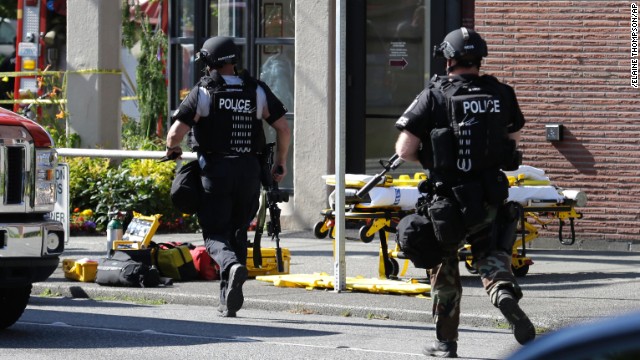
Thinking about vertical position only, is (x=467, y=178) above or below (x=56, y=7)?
below

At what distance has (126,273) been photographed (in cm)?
1026

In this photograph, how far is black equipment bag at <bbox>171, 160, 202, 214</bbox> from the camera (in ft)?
28.4

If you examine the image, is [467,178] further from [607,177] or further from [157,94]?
[157,94]

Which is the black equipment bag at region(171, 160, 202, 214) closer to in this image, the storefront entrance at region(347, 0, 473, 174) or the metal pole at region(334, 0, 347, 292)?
the metal pole at region(334, 0, 347, 292)

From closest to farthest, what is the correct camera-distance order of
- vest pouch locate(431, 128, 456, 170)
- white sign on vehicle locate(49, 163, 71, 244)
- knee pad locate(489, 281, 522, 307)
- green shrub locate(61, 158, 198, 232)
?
knee pad locate(489, 281, 522, 307), vest pouch locate(431, 128, 456, 170), white sign on vehicle locate(49, 163, 71, 244), green shrub locate(61, 158, 198, 232)

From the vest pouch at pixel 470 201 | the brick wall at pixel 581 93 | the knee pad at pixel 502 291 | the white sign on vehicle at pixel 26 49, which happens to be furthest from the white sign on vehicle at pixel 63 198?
the white sign on vehicle at pixel 26 49

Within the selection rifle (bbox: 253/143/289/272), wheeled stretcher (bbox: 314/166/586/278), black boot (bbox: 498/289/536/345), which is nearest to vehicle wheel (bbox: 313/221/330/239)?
wheeled stretcher (bbox: 314/166/586/278)

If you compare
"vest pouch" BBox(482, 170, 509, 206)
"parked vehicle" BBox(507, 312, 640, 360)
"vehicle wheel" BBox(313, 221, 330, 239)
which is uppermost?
"parked vehicle" BBox(507, 312, 640, 360)

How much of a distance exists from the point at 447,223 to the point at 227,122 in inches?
92.7

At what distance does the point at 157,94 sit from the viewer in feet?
63.0

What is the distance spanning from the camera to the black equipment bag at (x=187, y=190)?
8648mm

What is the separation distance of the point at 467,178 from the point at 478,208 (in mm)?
188

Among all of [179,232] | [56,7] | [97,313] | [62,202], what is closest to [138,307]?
[97,313]

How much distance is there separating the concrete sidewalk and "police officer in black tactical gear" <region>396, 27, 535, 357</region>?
5.25ft
